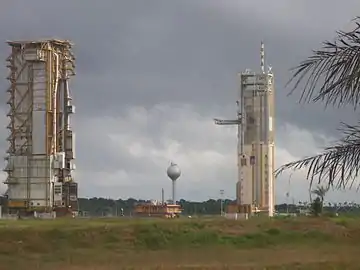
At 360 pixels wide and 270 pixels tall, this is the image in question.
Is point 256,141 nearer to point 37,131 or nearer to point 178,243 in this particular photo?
point 37,131

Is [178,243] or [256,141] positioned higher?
[256,141]

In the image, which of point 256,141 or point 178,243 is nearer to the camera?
point 178,243

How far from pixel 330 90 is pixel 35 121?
82.8 metres

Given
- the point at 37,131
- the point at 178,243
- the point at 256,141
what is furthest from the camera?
the point at 256,141

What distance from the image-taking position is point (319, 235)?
52.8m

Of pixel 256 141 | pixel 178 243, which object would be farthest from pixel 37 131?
pixel 178 243

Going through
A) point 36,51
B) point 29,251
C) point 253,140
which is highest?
point 36,51

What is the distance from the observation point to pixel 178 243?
50.0 meters

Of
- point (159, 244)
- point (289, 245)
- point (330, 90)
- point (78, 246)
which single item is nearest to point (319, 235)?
point (289, 245)

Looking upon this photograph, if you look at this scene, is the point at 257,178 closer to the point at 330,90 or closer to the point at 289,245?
the point at 289,245

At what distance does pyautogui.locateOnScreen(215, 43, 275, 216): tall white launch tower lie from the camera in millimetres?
101062

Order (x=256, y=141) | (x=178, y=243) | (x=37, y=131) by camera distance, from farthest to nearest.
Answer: (x=256, y=141) < (x=37, y=131) < (x=178, y=243)

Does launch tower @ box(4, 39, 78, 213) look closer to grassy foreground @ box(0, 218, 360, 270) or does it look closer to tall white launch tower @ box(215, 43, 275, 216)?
tall white launch tower @ box(215, 43, 275, 216)

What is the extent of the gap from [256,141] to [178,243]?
5422 centimetres
